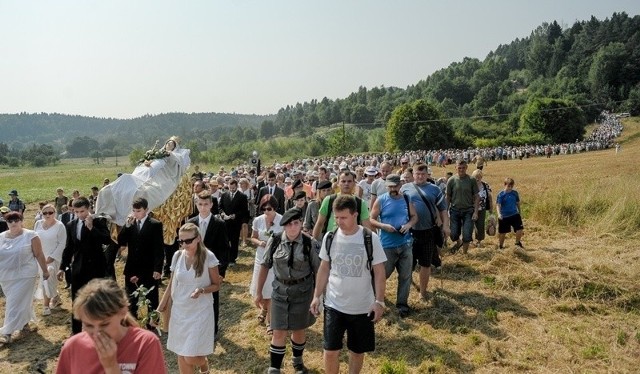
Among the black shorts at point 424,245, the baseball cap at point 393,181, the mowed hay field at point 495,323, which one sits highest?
the baseball cap at point 393,181

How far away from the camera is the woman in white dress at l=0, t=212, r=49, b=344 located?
6.43m

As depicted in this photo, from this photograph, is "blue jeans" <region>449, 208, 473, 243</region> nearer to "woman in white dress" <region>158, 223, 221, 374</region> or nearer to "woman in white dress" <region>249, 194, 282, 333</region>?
"woman in white dress" <region>249, 194, 282, 333</region>

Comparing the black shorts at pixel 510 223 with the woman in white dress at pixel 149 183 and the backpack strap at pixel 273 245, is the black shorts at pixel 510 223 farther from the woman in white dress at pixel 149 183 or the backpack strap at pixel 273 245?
the woman in white dress at pixel 149 183

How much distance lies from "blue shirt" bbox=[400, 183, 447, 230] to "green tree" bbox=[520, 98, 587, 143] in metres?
76.7

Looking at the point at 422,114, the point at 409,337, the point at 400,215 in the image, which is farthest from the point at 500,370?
the point at 422,114

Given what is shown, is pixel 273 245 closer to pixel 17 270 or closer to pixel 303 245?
pixel 303 245

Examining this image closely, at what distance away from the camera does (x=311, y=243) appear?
477 cm

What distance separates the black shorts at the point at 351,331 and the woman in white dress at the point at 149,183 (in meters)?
5.54

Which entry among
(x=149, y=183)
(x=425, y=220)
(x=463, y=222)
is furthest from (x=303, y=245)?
(x=149, y=183)

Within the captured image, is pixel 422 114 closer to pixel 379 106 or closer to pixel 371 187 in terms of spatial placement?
pixel 371 187

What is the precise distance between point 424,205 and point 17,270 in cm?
586

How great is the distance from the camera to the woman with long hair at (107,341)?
7.09 feet

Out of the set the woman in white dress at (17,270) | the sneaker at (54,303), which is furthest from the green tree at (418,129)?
the woman in white dress at (17,270)

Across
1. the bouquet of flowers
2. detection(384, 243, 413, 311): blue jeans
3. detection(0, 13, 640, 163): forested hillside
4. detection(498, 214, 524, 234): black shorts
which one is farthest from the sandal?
detection(0, 13, 640, 163): forested hillside
